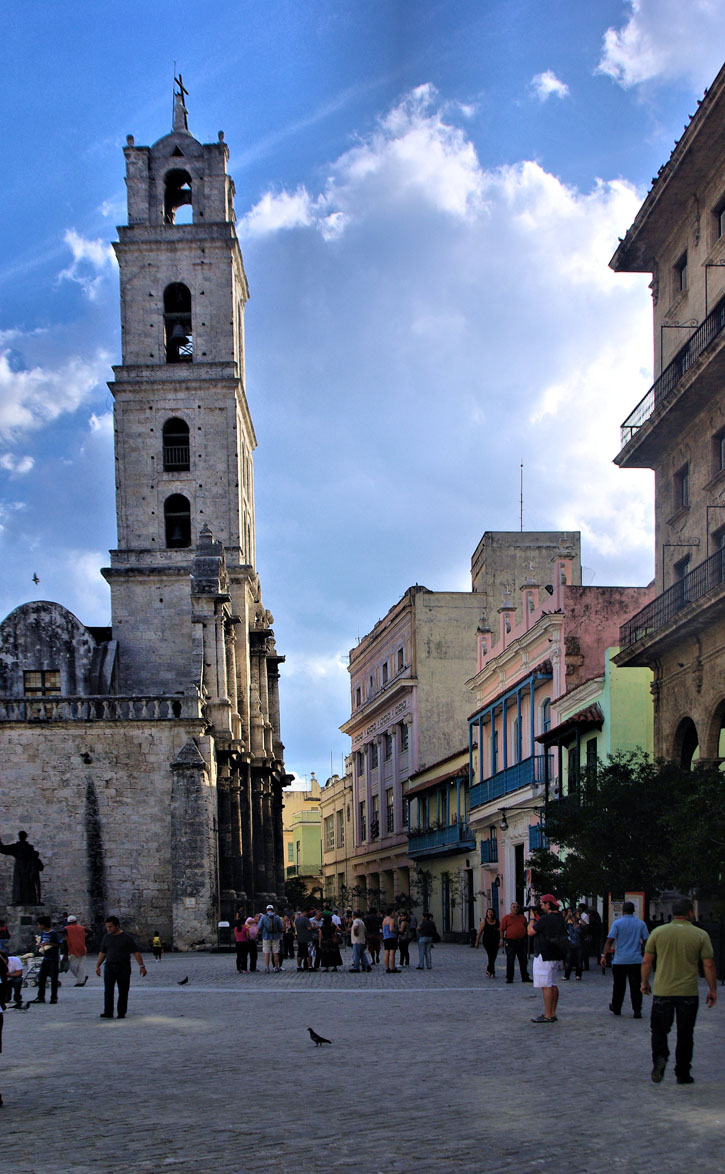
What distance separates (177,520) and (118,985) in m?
31.0

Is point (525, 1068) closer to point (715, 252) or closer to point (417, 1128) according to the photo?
point (417, 1128)

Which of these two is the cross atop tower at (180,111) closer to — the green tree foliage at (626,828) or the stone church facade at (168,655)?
the stone church facade at (168,655)

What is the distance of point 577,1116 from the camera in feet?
26.9

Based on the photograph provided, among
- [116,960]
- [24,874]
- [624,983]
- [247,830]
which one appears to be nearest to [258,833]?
[247,830]

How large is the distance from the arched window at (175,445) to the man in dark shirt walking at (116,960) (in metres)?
31.4

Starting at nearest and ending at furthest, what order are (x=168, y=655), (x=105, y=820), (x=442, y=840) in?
1. (x=105, y=820)
2. (x=168, y=655)
3. (x=442, y=840)

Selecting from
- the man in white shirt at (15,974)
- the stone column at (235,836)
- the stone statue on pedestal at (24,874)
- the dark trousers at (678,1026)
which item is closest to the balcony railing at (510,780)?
the stone column at (235,836)

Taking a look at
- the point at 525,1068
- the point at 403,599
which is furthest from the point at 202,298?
the point at 525,1068

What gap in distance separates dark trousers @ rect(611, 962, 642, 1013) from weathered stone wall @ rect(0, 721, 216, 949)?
19.3 metres

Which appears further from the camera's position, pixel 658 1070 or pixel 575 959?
pixel 575 959

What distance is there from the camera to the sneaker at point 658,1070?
939 centimetres

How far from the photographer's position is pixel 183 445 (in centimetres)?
4584

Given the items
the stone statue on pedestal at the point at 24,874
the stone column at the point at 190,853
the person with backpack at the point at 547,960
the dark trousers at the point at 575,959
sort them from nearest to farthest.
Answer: the person with backpack at the point at 547,960 < the dark trousers at the point at 575,959 < the stone statue on pedestal at the point at 24,874 < the stone column at the point at 190,853

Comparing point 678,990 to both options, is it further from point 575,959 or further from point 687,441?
point 687,441
